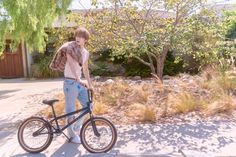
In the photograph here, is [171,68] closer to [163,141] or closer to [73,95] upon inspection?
[163,141]

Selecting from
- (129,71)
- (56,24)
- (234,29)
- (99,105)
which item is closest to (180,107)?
(99,105)

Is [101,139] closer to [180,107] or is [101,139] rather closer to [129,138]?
[129,138]

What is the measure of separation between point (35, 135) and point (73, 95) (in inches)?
32.8

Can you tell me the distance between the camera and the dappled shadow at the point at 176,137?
220 inches

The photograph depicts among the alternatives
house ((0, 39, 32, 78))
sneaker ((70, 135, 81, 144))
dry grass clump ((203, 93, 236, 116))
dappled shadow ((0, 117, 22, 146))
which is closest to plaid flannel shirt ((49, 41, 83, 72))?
sneaker ((70, 135, 81, 144))

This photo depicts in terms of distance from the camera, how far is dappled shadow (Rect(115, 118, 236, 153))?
220 inches

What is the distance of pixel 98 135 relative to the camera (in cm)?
548

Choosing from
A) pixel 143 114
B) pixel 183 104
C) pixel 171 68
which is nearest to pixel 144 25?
pixel 183 104

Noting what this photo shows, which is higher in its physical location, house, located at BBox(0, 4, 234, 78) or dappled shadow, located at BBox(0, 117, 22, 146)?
house, located at BBox(0, 4, 234, 78)

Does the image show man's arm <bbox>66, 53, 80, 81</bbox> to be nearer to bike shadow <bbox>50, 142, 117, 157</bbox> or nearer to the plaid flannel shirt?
the plaid flannel shirt

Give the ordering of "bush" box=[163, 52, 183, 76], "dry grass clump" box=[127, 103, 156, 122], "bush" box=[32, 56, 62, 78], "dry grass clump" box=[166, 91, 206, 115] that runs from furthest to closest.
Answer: "bush" box=[32, 56, 62, 78]
"bush" box=[163, 52, 183, 76]
"dry grass clump" box=[166, 91, 206, 115]
"dry grass clump" box=[127, 103, 156, 122]

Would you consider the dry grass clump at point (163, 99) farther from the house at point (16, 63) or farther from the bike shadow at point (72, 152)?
the house at point (16, 63)

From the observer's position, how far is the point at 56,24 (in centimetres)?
1396

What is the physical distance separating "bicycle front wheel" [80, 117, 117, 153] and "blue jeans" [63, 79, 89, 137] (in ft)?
1.13
